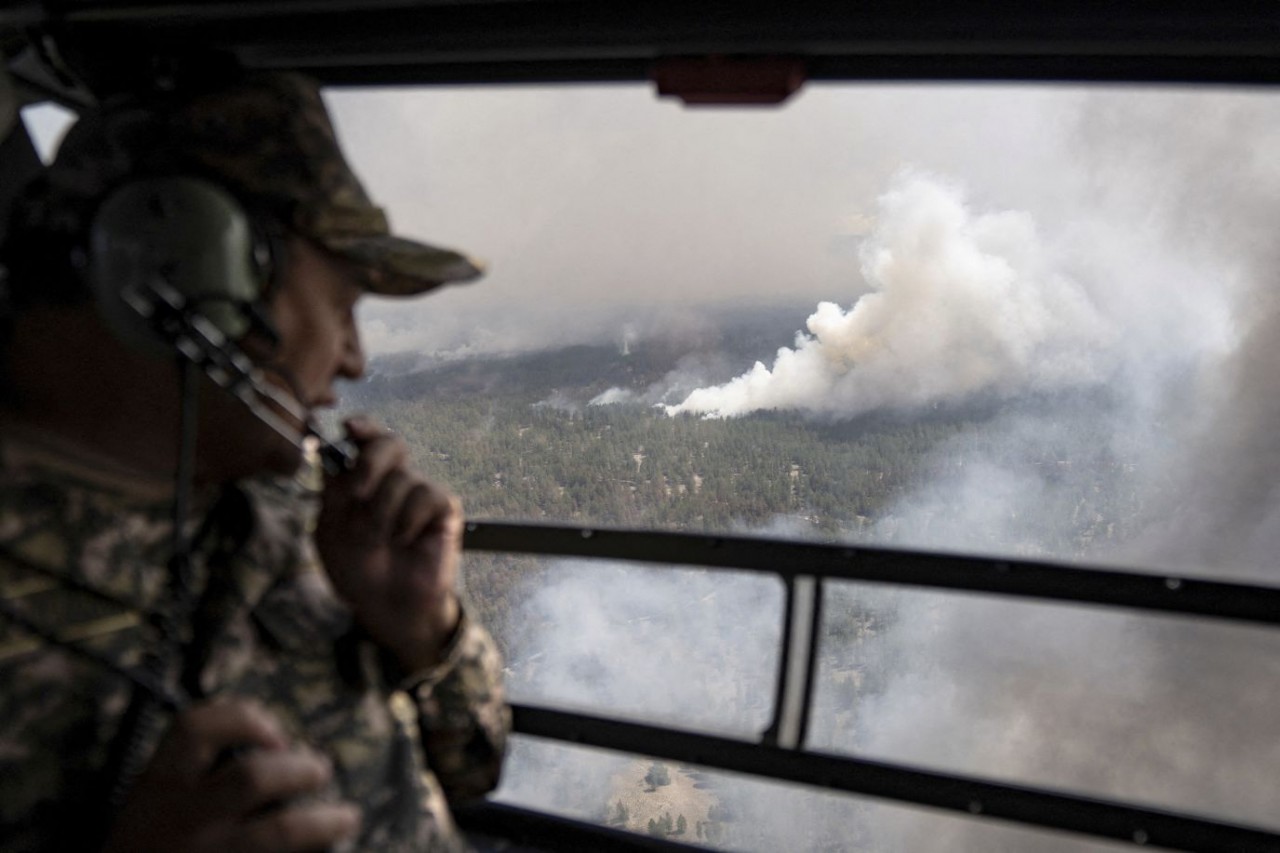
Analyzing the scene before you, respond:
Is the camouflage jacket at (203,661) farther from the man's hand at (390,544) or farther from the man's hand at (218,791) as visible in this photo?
the man's hand at (218,791)

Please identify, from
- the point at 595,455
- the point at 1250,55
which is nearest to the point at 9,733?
the point at 1250,55

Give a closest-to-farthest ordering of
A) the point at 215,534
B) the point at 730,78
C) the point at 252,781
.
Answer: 1. the point at 252,781
2. the point at 215,534
3. the point at 730,78

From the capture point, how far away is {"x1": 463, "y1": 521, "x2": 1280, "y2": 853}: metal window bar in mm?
1702

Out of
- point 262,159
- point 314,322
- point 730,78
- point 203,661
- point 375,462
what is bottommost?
point 203,661

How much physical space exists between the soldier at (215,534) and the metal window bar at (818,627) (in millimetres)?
706

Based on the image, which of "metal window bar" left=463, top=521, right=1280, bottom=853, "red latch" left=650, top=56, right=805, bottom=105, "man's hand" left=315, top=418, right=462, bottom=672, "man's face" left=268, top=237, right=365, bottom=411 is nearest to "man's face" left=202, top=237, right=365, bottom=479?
"man's face" left=268, top=237, right=365, bottom=411

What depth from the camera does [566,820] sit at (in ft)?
7.48

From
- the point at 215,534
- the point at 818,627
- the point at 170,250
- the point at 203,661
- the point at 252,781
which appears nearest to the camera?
the point at 252,781

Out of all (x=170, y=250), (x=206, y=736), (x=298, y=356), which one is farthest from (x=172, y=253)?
(x=206, y=736)

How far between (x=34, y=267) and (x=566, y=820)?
5.63ft

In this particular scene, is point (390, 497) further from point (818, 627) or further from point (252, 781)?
point (818, 627)

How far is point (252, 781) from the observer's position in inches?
32.7

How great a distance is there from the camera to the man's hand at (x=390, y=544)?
1267 millimetres

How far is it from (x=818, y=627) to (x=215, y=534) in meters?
1.19
